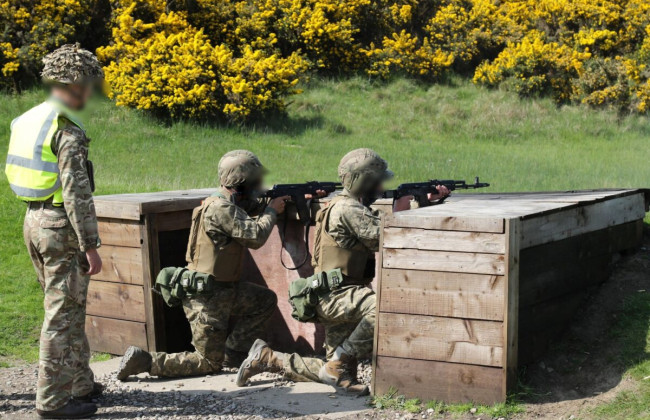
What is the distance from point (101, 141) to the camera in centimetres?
1439

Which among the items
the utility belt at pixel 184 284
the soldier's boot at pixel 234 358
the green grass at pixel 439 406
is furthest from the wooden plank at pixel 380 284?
the soldier's boot at pixel 234 358

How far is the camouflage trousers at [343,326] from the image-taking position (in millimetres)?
5816

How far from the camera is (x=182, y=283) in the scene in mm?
6215

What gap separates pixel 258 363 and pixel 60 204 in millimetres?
1791

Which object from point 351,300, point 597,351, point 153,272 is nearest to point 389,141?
point 153,272

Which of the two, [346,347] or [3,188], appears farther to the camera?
[3,188]

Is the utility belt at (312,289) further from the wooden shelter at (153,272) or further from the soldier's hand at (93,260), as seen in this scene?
the soldier's hand at (93,260)

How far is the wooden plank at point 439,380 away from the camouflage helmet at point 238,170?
1652mm

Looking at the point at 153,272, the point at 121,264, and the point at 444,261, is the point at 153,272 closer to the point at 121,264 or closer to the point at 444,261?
the point at 121,264

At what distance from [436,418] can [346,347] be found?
2.87ft

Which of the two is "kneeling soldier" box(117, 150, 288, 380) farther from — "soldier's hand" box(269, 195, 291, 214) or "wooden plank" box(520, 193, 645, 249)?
"wooden plank" box(520, 193, 645, 249)

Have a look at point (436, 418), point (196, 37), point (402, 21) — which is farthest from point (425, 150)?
point (436, 418)

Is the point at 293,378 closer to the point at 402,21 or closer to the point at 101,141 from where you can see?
the point at 101,141

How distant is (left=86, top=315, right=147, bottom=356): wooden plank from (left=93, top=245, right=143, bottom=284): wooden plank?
1.18ft
